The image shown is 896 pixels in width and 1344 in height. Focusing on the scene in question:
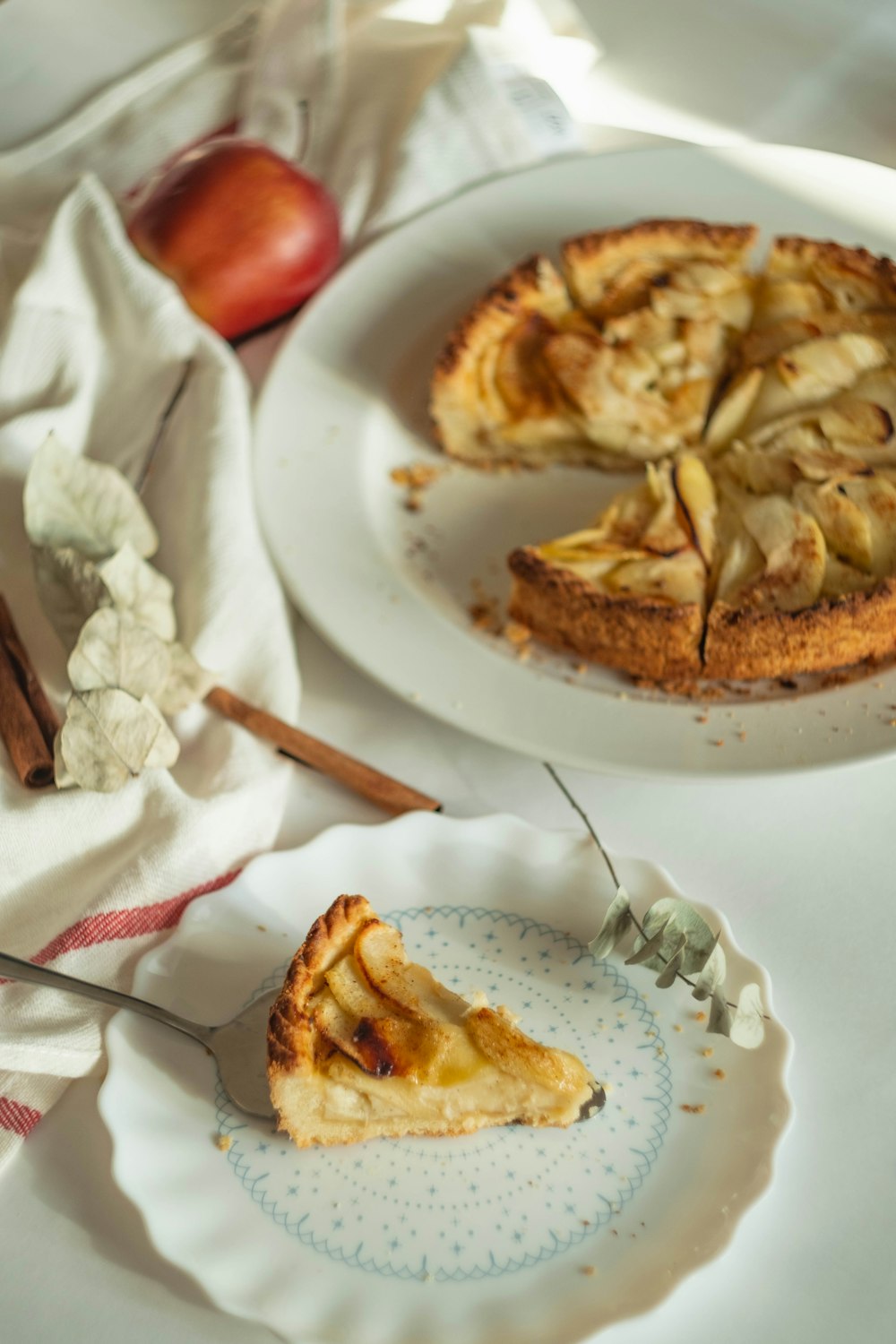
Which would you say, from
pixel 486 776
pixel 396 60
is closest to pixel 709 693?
pixel 486 776

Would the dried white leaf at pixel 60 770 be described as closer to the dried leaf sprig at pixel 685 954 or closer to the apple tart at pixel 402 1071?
the apple tart at pixel 402 1071

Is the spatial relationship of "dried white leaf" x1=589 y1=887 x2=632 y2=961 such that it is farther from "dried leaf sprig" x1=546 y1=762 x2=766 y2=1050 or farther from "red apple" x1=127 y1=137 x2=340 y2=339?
"red apple" x1=127 y1=137 x2=340 y2=339

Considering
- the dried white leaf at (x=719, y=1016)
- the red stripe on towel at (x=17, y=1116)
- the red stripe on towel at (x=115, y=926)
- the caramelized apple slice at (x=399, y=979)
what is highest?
the dried white leaf at (x=719, y=1016)

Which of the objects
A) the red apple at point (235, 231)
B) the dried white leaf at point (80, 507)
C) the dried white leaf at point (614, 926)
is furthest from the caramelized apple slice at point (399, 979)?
the red apple at point (235, 231)

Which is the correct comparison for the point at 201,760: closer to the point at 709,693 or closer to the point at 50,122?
the point at 709,693

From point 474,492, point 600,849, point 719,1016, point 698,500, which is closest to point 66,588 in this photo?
point 474,492

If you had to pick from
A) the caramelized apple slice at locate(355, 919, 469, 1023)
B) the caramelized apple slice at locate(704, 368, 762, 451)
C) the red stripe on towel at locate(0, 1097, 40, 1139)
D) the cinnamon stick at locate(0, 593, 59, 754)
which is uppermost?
the caramelized apple slice at locate(704, 368, 762, 451)

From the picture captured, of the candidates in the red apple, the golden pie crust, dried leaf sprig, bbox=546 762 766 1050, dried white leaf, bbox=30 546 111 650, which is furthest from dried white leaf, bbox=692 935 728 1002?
the red apple
